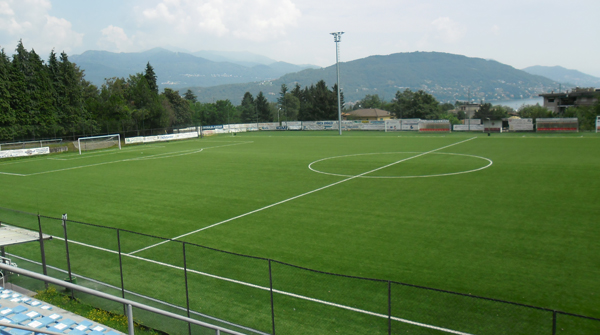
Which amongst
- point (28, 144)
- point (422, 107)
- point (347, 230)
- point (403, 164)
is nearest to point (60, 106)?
point (28, 144)

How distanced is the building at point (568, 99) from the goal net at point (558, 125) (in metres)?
60.1

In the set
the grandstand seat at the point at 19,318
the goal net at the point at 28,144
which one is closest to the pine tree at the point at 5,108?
the goal net at the point at 28,144

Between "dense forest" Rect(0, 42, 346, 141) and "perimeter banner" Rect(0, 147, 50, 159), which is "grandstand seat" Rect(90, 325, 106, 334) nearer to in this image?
"perimeter banner" Rect(0, 147, 50, 159)

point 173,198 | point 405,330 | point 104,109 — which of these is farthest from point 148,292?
point 104,109

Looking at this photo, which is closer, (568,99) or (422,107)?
(422,107)

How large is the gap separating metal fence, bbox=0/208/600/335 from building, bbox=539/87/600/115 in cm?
11416

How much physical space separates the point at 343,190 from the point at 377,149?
18931 mm

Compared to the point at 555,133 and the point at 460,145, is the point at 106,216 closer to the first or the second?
the point at 460,145

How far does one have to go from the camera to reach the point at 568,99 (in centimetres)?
11419

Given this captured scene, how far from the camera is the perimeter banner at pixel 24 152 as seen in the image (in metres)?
43.6

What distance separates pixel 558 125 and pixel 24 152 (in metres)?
61.4

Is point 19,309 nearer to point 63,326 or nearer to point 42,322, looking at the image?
point 42,322

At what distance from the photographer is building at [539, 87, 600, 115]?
10781cm

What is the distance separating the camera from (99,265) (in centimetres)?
1245
